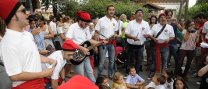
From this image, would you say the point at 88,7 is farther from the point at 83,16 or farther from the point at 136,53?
the point at 83,16

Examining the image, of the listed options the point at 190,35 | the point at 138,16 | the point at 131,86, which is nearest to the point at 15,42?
the point at 131,86

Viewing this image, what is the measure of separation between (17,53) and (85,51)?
3.30 metres

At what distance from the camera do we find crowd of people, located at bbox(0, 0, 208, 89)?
2877 mm

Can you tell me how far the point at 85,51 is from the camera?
614 centimetres

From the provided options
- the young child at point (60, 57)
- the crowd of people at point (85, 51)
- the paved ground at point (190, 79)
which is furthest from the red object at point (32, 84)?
the paved ground at point (190, 79)

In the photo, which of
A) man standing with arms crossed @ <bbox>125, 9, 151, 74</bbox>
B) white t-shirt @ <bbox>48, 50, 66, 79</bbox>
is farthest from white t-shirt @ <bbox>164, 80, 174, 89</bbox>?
white t-shirt @ <bbox>48, 50, 66, 79</bbox>

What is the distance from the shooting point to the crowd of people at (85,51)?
113 inches

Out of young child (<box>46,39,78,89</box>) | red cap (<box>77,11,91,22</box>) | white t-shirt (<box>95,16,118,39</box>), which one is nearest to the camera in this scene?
young child (<box>46,39,78,89</box>)

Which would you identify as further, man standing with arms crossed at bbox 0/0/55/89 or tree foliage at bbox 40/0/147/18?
tree foliage at bbox 40/0/147/18

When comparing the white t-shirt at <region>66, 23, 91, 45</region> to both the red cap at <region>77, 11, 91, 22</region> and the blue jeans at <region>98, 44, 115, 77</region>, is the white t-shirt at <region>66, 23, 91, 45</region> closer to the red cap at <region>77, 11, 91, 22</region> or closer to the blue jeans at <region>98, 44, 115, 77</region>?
the red cap at <region>77, 11, 91, 22</region>

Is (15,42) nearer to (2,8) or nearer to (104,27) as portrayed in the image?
(2,8)

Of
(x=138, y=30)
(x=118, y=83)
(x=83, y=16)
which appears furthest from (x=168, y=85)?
(x=83, y=16)

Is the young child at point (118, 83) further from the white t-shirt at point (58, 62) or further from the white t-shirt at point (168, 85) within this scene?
the white t-shirt at point (58, 62)

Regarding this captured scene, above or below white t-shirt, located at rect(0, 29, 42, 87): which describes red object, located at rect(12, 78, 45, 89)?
below
